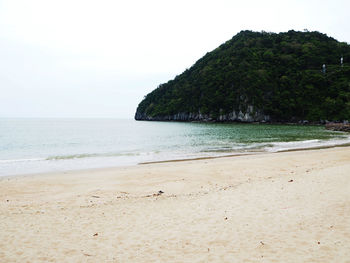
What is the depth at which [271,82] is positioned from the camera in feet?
352

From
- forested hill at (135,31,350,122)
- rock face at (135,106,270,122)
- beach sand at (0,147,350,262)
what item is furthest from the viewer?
rock face at (135,106,270,122)

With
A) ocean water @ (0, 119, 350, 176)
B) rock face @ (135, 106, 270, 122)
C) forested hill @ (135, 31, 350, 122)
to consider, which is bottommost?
ocean water @ (0, 119, 350, 176)

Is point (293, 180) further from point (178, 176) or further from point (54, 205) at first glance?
point (54, 205)

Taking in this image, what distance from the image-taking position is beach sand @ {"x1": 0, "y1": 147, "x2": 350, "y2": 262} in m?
4.72

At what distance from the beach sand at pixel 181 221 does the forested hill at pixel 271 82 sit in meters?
92.3

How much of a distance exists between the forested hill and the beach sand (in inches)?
3633

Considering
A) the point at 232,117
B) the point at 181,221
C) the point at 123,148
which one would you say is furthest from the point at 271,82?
the point at 181,221

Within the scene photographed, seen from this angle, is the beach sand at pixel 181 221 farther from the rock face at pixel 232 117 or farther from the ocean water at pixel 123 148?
the rock face at pixel 232 117


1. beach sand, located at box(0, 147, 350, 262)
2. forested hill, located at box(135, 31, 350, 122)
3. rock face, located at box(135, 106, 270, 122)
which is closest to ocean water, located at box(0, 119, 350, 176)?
beach sand, located at box(0, 147, 350, 262)

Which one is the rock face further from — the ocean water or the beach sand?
the beach sand

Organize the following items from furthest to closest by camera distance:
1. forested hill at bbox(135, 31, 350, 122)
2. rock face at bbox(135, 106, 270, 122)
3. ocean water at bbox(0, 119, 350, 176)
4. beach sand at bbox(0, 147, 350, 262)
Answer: rock face at bbox(135, 106, 270, 122) < forested hill at bbox(135, 31, 350, 122) < ocean water at bbox(0, 119, 350, 176) < beach sand at bbox(0, 147, 350, 262)

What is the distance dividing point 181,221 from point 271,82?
112994 mm

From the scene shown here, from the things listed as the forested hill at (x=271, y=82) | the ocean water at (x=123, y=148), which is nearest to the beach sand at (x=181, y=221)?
the ocean water at (x=123, y=148)

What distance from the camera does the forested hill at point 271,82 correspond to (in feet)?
310
